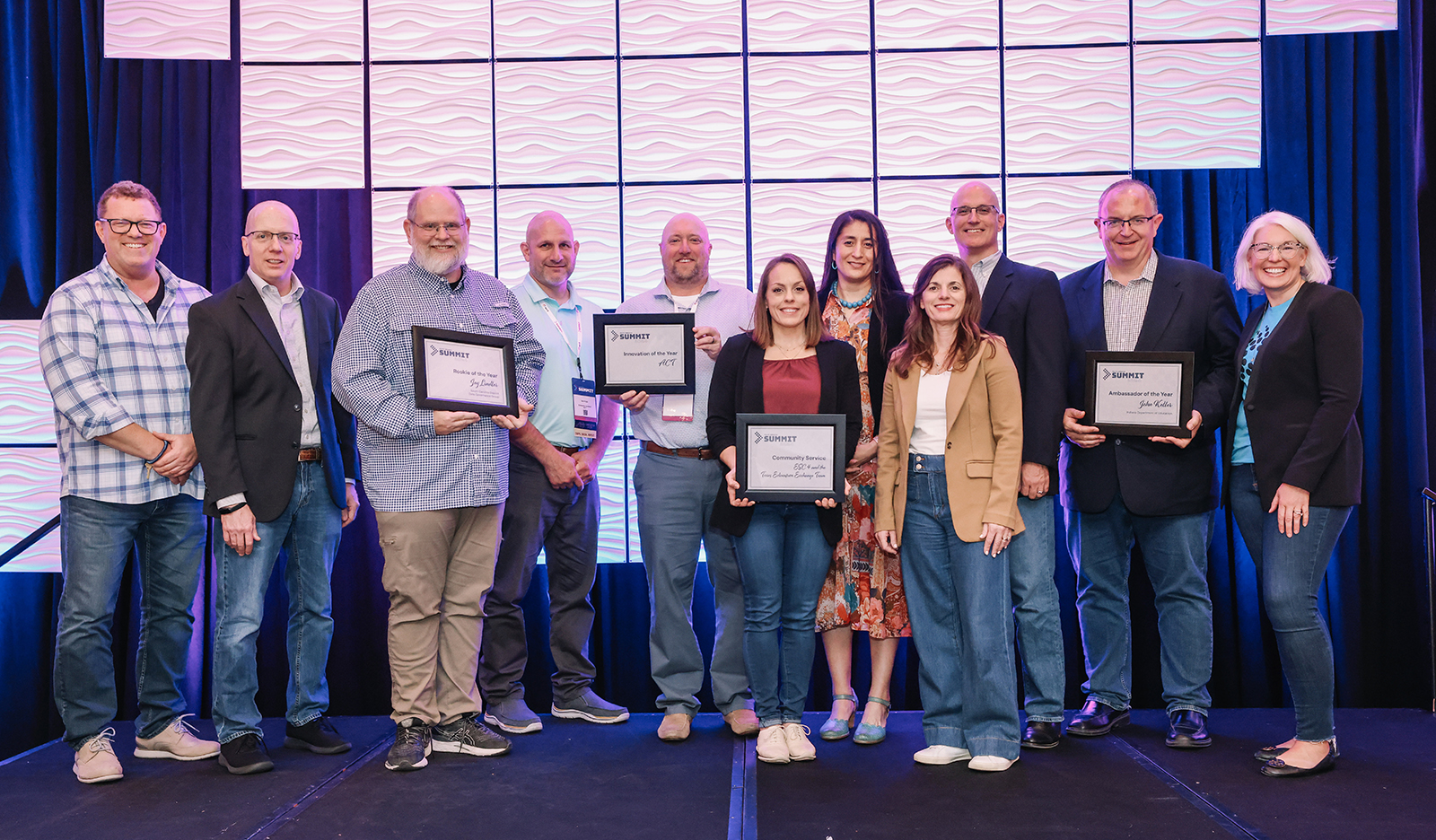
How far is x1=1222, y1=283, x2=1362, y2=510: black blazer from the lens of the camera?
303 cm

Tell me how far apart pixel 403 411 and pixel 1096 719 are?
9.15ft

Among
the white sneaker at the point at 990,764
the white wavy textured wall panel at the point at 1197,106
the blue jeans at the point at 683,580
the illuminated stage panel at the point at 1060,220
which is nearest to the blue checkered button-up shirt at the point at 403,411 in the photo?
the blue jeans at the point at 683,580

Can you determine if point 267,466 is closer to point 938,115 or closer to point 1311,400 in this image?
point 938,115

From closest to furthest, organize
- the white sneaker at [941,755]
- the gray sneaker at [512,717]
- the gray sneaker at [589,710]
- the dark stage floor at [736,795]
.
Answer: the dark stage floor at [736,795]
the white sneaker at [941,755]
the gray sneaker at [512,717]
the gray sneaker at [589,710]

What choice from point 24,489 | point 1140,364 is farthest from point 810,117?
point 24,489

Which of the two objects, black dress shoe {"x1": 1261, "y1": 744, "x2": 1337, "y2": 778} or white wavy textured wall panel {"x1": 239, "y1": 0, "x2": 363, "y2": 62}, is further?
white wavy textured wall panel {"x1": 239, "y1": 0, "x2": 363, "y2": 62}

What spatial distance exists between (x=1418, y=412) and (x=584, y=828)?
4.04m

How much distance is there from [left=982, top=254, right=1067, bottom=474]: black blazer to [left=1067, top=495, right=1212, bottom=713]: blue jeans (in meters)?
0.44

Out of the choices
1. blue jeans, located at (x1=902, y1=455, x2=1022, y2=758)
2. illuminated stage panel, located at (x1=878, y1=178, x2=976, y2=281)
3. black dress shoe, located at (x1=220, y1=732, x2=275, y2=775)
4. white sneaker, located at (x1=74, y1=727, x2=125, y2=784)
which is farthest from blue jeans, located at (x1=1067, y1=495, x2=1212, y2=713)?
white sneaker, located at (x1=74, y1=727, x2=125, y2=784)

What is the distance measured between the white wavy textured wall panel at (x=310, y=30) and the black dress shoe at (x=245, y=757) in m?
3.21

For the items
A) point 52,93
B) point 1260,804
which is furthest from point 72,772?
point 1260,804

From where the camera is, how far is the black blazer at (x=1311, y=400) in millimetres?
3027

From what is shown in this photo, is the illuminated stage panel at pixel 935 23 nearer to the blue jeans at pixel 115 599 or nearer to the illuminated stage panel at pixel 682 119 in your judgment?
the illuminated stage panel at pixel 682 119

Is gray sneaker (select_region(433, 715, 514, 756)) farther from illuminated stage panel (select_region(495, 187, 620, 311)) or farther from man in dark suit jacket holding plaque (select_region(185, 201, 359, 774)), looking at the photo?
illuminated stage panel (select_region(495, 187, 620, 311))
